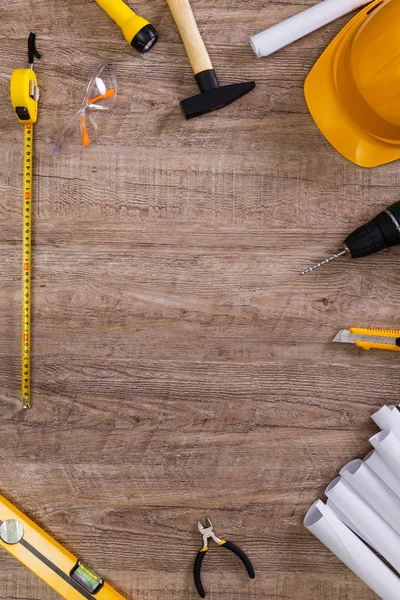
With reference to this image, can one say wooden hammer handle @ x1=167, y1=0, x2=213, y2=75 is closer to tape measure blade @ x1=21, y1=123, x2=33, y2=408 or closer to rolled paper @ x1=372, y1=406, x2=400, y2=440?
tape measure blade @ x1=21, y1=123, x2=33, y2=408

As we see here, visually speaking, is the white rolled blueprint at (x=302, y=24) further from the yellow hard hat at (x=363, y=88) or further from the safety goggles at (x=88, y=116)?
the safety goggles at (x=88, y=116)

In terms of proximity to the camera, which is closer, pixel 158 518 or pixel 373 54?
pixel 373 54

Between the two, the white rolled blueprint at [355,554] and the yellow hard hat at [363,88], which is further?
the white rolled blueprint at [355,554]

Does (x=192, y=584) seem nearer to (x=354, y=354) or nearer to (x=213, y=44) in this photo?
(x=354, y=354)

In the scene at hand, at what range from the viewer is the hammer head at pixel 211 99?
3.79 ft

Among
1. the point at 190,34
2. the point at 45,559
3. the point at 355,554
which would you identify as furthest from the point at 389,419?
the point at 190,34

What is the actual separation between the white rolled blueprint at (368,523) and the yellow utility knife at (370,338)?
0.98 feet

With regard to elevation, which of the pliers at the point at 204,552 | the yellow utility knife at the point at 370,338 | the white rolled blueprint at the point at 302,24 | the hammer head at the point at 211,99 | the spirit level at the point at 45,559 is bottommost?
the spirit level at the point at 45,559

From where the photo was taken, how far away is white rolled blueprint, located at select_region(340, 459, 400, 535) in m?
1.19

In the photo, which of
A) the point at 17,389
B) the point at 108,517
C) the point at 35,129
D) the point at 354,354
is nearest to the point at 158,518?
the point at 108,517

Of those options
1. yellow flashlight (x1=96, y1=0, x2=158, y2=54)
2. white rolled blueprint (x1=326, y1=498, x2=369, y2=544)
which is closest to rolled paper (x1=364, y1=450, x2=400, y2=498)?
white rolled blueprint (x1=326, y1=498, x2=369, y2=544)

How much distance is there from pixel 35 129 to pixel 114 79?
20cm

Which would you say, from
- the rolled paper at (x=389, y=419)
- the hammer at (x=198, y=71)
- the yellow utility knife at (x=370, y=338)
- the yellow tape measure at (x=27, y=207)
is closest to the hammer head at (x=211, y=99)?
the hammer at (x=198, y=71)

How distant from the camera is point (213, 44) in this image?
1190 millimetres
